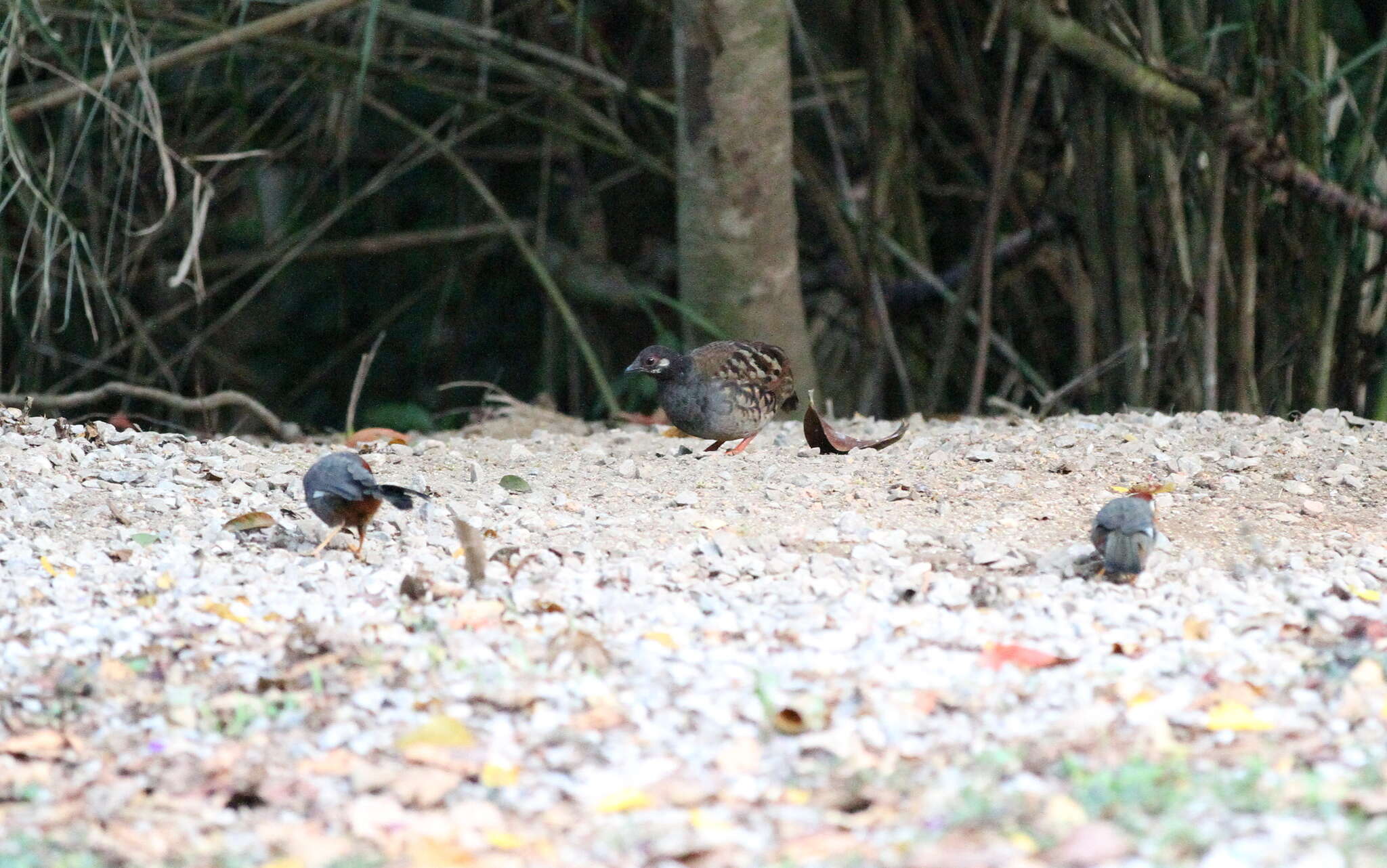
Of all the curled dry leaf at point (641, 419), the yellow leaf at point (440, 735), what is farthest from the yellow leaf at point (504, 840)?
the curled dry leaf at point (641, 419)

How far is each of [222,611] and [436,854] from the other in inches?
40.1

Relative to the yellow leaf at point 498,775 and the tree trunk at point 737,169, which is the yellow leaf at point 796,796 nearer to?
the yellow leaf at point 498,775

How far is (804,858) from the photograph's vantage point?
209 centimetres

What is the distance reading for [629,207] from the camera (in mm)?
8344

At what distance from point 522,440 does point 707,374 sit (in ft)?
2.01

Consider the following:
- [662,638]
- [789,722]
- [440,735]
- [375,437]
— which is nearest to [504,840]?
[440,735]

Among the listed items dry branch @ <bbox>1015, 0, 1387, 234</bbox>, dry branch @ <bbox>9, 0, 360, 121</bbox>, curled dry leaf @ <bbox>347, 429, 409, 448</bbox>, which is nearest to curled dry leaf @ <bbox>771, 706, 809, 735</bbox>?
curled dry leaf @ <bbox>347, 429, 409, 448</bbox>

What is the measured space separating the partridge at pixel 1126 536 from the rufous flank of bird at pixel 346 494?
4.50ft

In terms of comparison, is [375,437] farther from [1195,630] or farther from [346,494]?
[1195,630]

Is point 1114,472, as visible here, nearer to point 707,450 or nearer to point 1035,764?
point 707,450

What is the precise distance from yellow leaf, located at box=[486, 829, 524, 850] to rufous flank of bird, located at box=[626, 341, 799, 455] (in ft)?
7.71

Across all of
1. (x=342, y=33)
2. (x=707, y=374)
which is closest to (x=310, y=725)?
(x=707, y=374)

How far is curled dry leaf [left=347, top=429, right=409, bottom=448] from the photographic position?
15.5 feet

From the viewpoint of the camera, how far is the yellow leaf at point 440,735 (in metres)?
2.44
